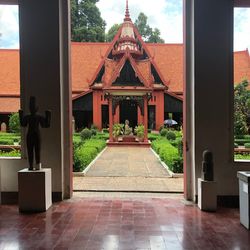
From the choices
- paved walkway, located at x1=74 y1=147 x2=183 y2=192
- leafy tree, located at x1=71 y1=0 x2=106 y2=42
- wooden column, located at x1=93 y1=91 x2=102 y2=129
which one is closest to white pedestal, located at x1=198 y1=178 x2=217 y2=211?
paved walkway, located at x1=74 y1=147 x2=183 y2=192

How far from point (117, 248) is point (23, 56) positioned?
3203 mm

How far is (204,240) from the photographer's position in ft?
10.8

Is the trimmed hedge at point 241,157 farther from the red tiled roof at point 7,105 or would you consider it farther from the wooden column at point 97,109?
the wooden column at point 97,109

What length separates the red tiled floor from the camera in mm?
3201

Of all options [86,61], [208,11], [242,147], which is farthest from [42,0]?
[86,61]

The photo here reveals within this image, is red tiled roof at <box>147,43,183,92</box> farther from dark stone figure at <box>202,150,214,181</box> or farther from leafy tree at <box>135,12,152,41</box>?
dark stone figure at <box>202,150,214,181</box>

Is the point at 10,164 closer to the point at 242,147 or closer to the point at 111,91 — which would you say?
the point at 242,147

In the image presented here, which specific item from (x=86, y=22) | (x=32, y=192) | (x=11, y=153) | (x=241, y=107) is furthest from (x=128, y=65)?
(x=32, y=192)

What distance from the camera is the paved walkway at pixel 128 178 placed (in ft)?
20.6

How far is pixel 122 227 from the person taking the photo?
12.1 ft

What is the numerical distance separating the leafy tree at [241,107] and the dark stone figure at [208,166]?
848mm

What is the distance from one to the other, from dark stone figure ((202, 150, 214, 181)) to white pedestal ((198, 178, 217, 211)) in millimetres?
71

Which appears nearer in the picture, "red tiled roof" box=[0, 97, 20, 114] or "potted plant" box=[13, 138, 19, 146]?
"potted plant" box=[13, 138, 19, 146]

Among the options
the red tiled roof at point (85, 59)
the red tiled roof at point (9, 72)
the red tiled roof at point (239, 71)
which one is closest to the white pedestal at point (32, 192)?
the red tiled roof at point (9, 72)
